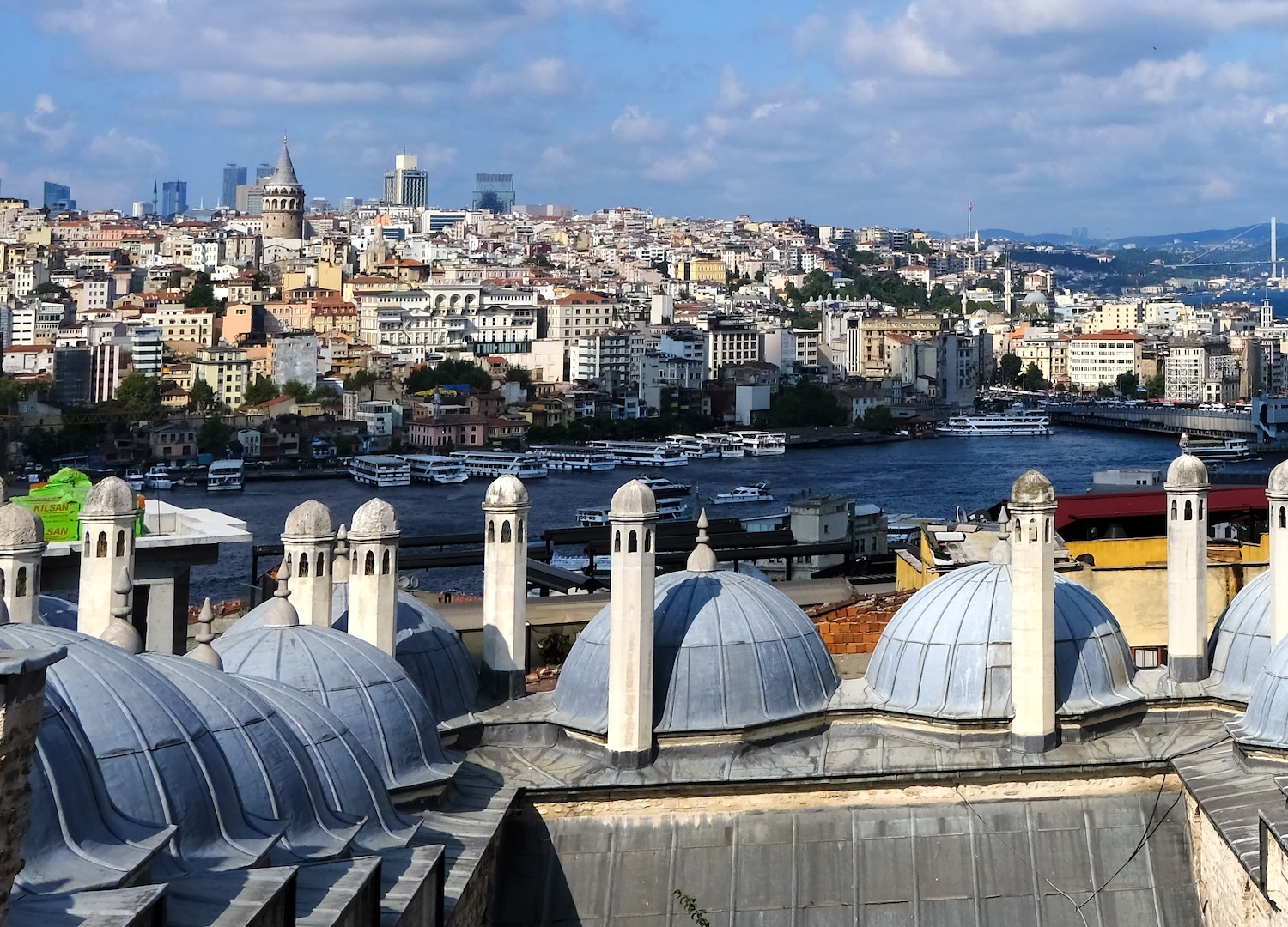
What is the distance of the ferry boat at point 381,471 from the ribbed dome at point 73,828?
110ft

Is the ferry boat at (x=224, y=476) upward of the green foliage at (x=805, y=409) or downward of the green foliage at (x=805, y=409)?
downward

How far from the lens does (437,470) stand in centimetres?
3912

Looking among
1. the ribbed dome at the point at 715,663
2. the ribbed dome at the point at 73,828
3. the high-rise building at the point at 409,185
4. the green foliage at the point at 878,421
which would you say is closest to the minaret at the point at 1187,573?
the ribbed dome at the point at 715,663

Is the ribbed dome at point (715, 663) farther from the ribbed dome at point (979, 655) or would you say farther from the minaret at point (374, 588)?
the minaret at point (374, 588)

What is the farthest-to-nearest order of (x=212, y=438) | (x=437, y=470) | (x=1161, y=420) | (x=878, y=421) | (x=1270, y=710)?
(x=1161, y=420) < (x=878, y=421) < (x=212, y=438) < (x=437, y=470) < (x=1270, y=710)

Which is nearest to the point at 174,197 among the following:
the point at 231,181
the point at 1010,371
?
the point at 231,181

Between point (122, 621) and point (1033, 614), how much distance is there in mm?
2624

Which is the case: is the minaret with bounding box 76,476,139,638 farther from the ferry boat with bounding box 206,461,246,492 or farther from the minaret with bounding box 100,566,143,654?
the ferry boat with bounding box 206,461,246,492

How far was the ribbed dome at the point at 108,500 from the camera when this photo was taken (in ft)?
20.2

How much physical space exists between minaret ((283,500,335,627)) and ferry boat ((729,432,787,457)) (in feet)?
130

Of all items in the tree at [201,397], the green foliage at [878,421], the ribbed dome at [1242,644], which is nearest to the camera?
the ribbed dome at [1242,644]

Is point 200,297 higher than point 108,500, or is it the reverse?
point 200,297

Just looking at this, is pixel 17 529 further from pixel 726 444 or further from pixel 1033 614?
pixel 726 444

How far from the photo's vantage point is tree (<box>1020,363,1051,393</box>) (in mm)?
68062
